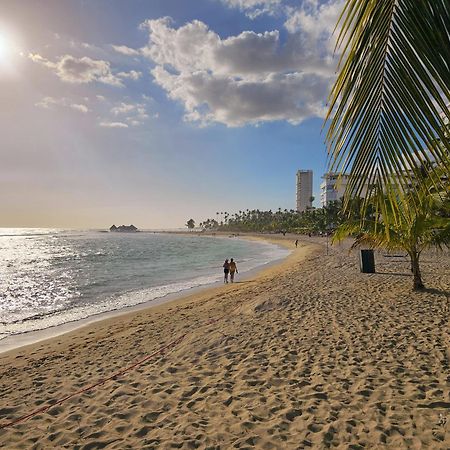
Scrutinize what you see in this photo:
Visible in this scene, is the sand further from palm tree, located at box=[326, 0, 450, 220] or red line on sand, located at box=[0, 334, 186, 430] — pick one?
palm tree, located at box=[326, 0, 450, 220]

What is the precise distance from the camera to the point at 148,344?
8.28 meters

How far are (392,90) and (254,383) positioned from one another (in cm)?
505

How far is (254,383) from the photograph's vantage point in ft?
18.0

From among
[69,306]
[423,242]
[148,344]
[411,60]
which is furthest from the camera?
[69,306]

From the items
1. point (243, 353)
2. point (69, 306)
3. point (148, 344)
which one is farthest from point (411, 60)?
point (69, 306)

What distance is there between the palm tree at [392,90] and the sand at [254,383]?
3.61 metres

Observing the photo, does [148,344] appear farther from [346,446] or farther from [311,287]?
[311,287]

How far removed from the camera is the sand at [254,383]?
420 centimetres

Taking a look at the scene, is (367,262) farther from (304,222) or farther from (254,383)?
(304,222)

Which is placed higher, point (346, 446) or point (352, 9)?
point (352, 9)

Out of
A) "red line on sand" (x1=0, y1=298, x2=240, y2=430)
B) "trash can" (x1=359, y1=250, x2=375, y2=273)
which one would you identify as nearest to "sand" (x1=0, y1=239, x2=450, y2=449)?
"red line on sand" (x1=0, y1=298, x2=240, y2=430)

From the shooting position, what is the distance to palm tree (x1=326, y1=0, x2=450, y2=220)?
64.5 inches

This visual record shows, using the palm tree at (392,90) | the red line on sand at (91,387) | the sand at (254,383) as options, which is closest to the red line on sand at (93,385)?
the red line on sand at (91,387)

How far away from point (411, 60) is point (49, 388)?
23.9ft
